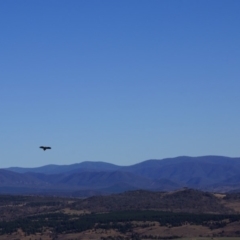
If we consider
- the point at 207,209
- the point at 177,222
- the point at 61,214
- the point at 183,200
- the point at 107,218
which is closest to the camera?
the point at 177,222

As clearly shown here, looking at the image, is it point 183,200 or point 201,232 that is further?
point 183,200

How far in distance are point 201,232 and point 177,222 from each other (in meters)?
10.4

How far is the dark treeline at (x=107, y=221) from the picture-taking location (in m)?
128

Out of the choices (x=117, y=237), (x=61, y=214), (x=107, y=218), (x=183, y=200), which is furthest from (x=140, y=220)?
(x=183, y=200)

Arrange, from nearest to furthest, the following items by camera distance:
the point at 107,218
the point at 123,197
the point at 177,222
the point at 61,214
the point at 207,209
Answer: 1. the point at 177,222
2. the point at 107,218
3. the point at 61,214
4. the point at 207,209
5. the point at 123,197

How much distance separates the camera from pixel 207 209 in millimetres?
166375

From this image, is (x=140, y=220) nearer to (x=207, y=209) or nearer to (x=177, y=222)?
(x=177, y=222)

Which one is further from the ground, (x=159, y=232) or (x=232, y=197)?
(x=232, y=197)

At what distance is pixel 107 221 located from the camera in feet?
443

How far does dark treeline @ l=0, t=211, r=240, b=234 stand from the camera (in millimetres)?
127875

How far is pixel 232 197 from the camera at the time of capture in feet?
627

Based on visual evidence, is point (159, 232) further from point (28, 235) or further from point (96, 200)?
point (96, 200)

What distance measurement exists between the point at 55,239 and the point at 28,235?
23.1 feet

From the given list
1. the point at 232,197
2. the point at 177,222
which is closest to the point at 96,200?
the point at 232,197
